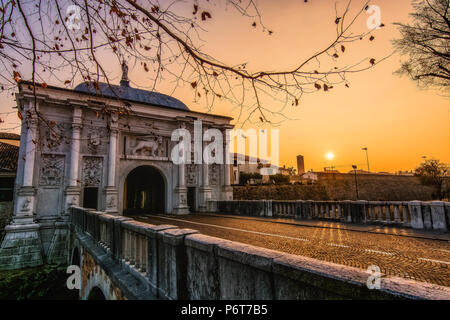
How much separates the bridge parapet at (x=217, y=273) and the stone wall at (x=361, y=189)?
26.4m

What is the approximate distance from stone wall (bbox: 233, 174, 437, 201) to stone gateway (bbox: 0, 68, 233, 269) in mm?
14743

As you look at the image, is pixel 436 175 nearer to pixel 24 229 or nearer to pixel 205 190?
pixel 205 190

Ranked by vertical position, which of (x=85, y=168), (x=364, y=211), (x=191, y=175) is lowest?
(x=364, y=211)

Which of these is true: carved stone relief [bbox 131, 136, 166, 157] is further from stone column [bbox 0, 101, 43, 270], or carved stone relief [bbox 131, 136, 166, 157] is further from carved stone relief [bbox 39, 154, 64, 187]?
stone column [bbox 0, 101, 43, 270]

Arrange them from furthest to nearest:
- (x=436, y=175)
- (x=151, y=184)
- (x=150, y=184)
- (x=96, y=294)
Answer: (x=436, y=175) < (x=150, y=184) < (x=151, y=184) < (x=96, y=294)

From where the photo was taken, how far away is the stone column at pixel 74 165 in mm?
A: 13422

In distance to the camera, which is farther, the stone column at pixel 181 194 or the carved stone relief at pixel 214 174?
the carved stone relief at pixel 214 174

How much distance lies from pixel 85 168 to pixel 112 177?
70.4 inches

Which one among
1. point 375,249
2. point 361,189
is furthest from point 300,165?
point 375,249

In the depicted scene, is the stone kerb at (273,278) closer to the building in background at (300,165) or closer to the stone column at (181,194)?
the stone column at (181,194)

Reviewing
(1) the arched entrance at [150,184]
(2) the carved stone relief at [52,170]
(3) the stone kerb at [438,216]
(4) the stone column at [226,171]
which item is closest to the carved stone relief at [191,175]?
(1) the arched entrance at [150,184]

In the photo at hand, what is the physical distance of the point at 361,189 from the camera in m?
39.4
